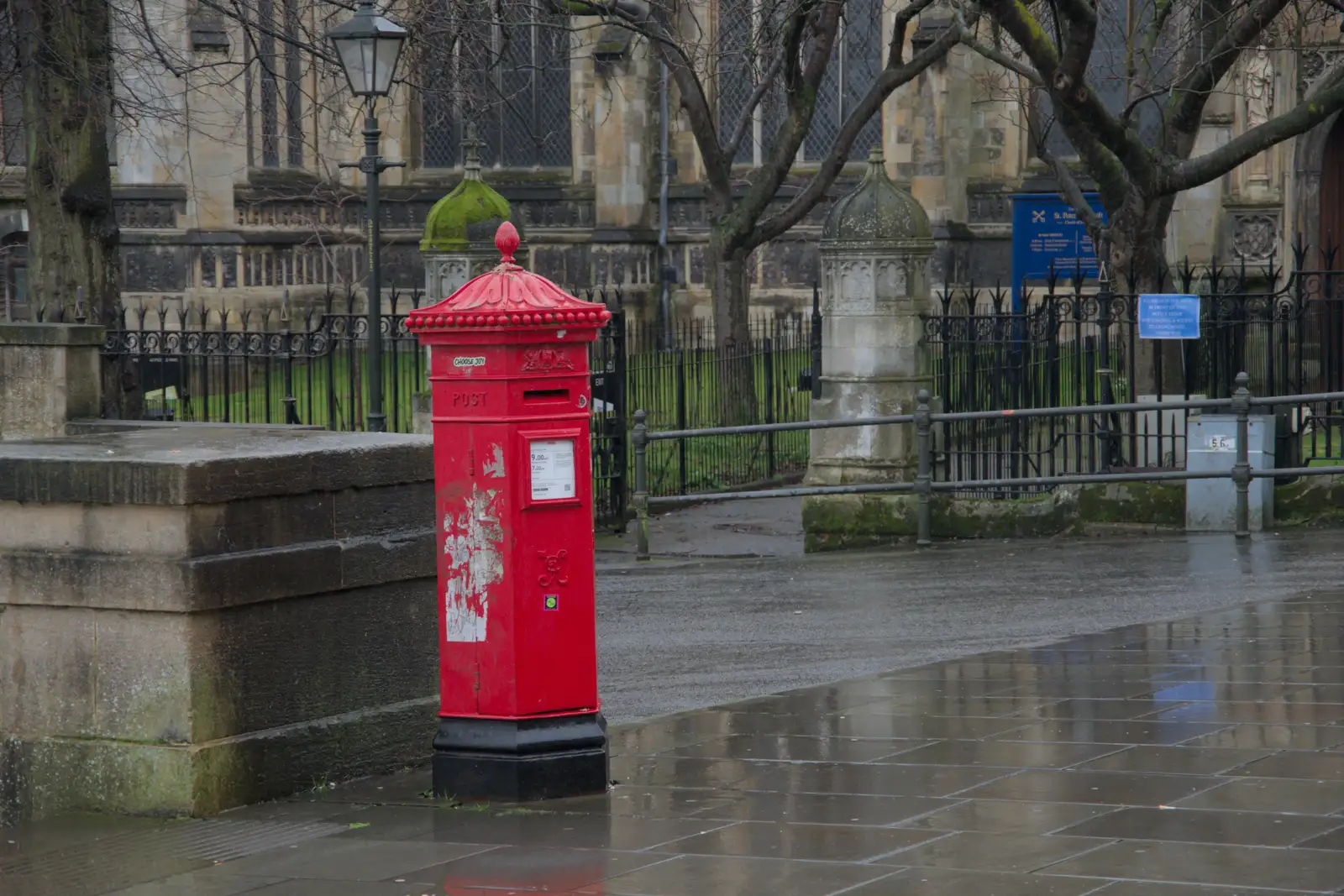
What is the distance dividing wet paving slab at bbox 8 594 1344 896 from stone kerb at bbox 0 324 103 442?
11.0ft

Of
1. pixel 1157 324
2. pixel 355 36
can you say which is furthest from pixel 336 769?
pixel 1157 324

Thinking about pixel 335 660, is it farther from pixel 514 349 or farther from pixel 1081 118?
pixel 1081 118

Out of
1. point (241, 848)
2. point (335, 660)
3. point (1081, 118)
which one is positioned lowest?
point (241, 848)

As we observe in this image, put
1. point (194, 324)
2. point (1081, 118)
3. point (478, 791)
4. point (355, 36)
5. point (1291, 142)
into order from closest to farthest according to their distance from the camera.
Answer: point (478, 791)
point (355, 36)
point (1081, 118)
point (1291, 142)
point (194, 324)

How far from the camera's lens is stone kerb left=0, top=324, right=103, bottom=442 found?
31.4 feet

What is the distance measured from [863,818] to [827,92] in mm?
26839

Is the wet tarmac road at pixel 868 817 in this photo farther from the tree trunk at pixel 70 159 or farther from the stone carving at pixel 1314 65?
the stone carving at pixel 1314 65

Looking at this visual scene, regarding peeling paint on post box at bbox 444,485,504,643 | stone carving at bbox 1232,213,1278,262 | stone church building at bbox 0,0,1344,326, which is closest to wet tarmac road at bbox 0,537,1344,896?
peeling paint on post box at bbox 444,485,504,643

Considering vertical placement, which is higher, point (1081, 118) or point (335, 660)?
point (1081, 118)

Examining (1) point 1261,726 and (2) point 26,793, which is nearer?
(2) point 26,793

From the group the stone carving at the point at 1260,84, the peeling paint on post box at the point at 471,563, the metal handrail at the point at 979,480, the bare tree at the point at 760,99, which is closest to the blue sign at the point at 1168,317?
the metal handrail at the point at 979,480

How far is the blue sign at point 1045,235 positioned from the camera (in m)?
25.3

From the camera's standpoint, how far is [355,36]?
14.1m

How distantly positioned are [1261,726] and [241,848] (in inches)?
143
